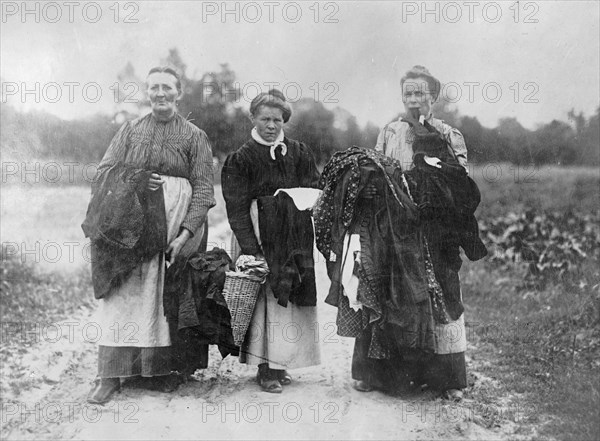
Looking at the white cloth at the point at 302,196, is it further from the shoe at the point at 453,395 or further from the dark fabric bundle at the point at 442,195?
the shoe at the point at 453,395

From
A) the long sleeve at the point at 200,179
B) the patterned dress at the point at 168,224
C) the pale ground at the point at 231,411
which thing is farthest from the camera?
the long sleeve at the point at 200,179

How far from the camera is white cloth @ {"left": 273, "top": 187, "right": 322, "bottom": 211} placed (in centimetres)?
420

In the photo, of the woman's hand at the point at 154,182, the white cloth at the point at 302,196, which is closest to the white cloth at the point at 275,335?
the white cloth at the point at 302,196

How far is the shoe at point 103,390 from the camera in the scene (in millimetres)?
4070

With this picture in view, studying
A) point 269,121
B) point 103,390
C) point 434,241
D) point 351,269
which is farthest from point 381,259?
point 103,390

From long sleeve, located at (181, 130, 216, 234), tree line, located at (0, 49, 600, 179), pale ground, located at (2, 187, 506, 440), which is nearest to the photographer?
pale ground, located at (2, 187, 506, 440)

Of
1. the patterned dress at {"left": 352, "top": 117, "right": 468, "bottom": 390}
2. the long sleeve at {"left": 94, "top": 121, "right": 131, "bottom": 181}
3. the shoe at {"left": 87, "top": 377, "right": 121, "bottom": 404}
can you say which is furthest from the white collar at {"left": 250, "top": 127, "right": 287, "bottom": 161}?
the shoe at {"left": 87, "top": 377, "right": 121, "bottom": 404}

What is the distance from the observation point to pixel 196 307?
4109 millimetres

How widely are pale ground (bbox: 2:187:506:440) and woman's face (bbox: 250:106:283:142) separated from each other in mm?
1624

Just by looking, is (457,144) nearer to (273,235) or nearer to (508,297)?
(273,235)

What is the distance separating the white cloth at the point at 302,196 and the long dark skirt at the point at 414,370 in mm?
888

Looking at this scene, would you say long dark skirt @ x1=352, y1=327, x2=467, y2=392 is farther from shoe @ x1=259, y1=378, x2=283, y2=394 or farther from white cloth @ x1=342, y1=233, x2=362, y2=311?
shoe @ x1=259, y1=378, x2=283, y2=394

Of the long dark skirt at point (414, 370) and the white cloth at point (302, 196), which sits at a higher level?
the white cloth at point (302, 196)

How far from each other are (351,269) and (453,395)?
103 cm
